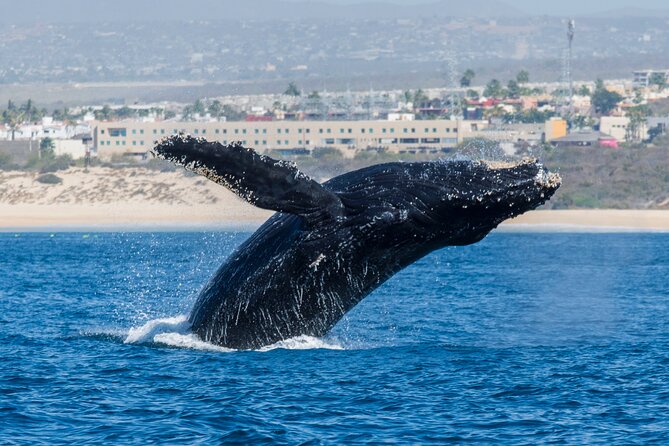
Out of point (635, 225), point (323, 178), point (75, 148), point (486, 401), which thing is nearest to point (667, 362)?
Result: point (486, 401)

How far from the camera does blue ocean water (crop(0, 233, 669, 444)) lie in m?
13.0

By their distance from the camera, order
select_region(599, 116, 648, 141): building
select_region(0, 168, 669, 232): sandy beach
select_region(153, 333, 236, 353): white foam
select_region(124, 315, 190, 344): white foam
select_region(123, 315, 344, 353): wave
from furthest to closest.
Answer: select_region(599, 116, 648, 141): building
select_region(0, 168, 669, 232): sandy beach
select_region(124, 315, 190, 344): white foam
select_region(153, 333, 236, 353): white foam
select_region(123, 315, 344, 353): wave

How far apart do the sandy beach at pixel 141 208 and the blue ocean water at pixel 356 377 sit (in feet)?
197

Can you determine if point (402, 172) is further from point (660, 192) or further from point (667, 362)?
point (660, 192)

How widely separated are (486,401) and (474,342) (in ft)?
15.8

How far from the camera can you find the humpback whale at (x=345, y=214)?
13156 mm

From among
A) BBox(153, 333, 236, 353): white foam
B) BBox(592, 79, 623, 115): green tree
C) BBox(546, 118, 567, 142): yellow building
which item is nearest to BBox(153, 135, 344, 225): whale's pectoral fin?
BBox(153, 333, 236, 353): white foam

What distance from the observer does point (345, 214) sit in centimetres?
1385

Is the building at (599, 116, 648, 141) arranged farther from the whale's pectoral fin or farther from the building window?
the whale's pectoral fin

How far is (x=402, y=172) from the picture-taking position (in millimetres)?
14156

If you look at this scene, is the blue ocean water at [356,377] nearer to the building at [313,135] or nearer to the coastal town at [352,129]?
the coastal town at [352,129]

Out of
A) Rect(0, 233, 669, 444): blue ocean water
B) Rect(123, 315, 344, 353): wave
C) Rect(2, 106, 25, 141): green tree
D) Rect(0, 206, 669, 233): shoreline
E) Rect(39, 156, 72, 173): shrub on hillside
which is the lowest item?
Rect(0, 206, 669, 233): shoreline

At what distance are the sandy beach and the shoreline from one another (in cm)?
6

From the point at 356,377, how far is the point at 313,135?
11136 cm
